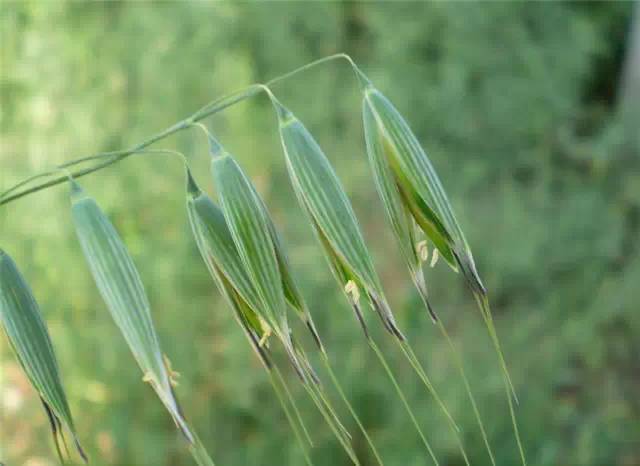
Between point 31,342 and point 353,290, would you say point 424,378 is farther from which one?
point 31,342

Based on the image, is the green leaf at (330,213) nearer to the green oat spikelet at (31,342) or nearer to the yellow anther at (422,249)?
the yellow anther at (422,249)

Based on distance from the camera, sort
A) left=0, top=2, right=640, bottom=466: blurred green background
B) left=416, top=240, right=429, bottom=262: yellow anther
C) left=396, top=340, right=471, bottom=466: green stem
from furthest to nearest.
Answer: left=0, top=2, right=640, bottom=466: blurred green background, left=416, top=240, right=429, bottom=262: yellow anther, left=396, top=340, right=471, bottom=466: green stem

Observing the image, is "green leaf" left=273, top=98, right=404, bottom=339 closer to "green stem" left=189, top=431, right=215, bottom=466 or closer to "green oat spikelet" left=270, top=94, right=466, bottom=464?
"green oat spikelet" left=270, top=94, right=466, bottom=464

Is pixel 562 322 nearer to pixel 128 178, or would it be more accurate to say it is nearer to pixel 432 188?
pixel 128 178

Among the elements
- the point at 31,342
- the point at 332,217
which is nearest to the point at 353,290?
the point at 332,217

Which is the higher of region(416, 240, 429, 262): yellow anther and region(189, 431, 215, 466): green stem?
region(416, 240, 429, 262): yellow anther


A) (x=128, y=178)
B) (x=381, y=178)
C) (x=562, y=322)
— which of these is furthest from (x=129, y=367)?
(x=381, y=178)

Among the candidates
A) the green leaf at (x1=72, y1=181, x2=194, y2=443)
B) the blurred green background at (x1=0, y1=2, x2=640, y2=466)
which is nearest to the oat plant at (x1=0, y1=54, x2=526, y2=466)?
the green leaf at (x1=72, y1=181, x2=194, y2=443)
